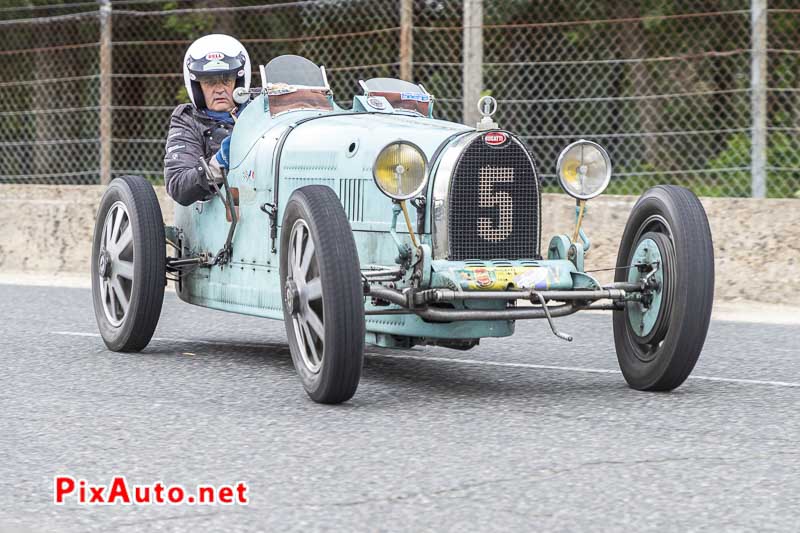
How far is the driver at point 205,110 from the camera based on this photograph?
325 inches

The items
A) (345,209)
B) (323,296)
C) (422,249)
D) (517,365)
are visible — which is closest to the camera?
(323,296)

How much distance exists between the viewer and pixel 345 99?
Result: 13953mm

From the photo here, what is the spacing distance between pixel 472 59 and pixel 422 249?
6.40m

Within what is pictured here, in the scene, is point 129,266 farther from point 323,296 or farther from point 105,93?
point 105,93

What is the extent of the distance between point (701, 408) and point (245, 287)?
2739mm

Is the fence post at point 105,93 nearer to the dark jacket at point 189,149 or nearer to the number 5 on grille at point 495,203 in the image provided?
the dark jacket at point 189,149

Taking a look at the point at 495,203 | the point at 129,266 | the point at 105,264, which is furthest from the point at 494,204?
the point at 105,264

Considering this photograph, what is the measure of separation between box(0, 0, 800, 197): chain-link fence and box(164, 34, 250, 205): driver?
389 centimetres

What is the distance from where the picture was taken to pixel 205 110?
8695 mm

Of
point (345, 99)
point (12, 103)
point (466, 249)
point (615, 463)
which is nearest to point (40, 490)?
point (615, 463)

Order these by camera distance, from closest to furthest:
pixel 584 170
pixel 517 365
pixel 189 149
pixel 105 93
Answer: pixel 584 170
pixel 517 365
pixel 189 149
pixel 105 93

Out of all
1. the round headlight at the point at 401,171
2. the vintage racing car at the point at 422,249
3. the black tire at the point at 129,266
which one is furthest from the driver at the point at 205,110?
the round headlight at the point at 401,171

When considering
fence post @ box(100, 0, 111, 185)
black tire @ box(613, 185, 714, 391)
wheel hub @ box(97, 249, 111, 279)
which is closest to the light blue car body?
black tire @ box(613, 185, 714, 391)

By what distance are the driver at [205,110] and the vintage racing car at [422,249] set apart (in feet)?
1.32
